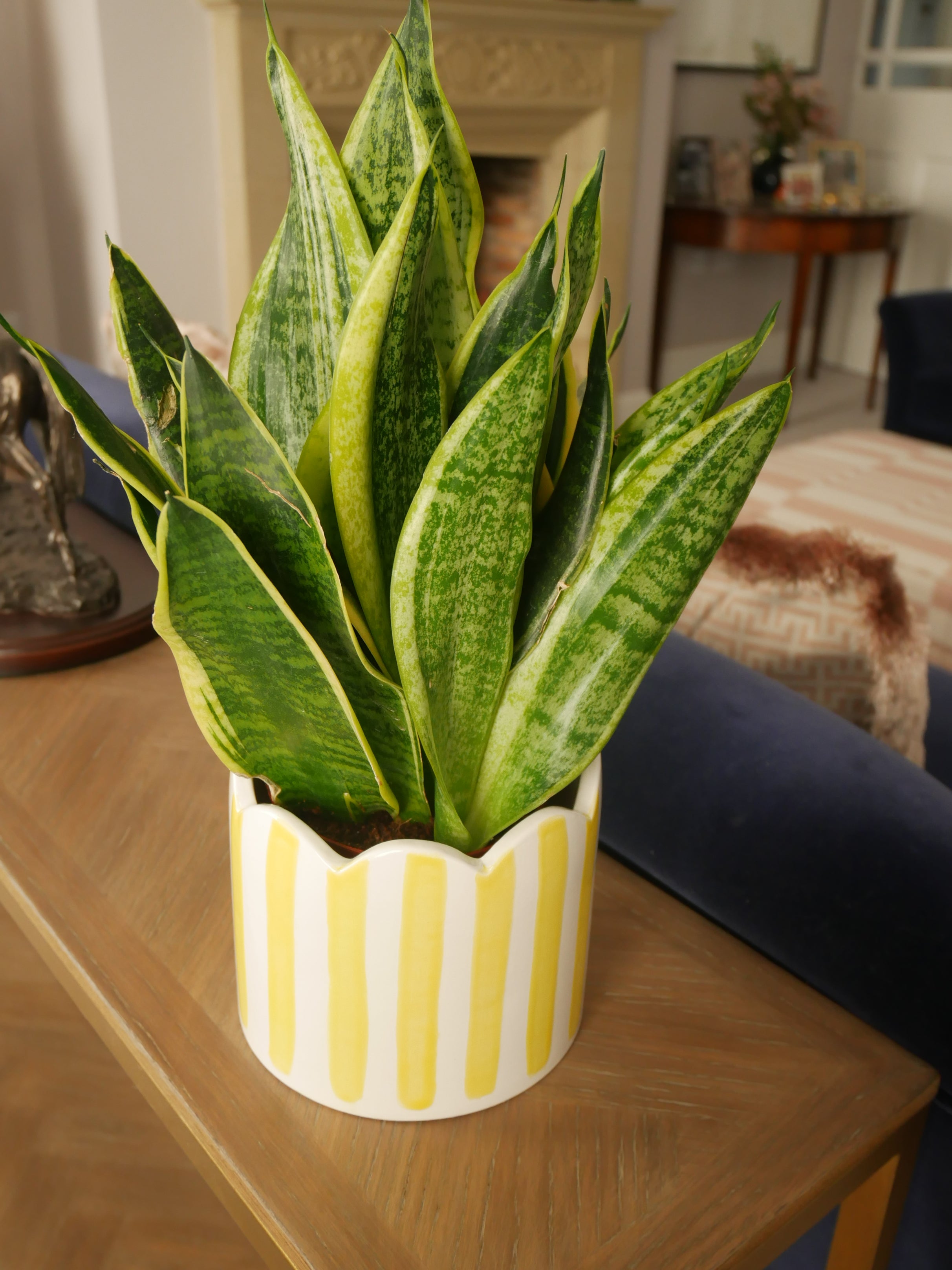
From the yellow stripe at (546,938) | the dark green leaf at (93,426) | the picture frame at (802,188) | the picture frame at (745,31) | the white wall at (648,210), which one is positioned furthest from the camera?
the picture frame at (802,188)

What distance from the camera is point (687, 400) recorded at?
18.6 inches

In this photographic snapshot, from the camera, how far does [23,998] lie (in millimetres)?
1246

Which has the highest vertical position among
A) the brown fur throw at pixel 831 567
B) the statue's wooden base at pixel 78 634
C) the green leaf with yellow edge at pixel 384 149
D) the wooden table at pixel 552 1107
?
the green leaf with yellow edge at pixel 384 149

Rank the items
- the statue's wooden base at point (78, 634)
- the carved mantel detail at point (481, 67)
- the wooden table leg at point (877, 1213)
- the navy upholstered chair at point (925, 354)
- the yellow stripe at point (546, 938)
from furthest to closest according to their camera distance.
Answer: the navy upholstered chair at point (925, 354)
the carved mantel detail at point (481, 67)
the statue's wooden base at point (78, 634)
the wooden table leg at point (877, 1213)
the yellow stripe at point (546, 938)

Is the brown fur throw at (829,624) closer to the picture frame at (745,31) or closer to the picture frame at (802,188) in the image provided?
the picture frame at (802,188)

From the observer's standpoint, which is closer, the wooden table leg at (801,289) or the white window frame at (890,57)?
the wooden table leg at (801,289)

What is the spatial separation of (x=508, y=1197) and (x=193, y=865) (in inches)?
12.6

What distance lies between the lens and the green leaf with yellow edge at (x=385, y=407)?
0.38 meters

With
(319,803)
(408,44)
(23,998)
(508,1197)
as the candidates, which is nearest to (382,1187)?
(508,1197)

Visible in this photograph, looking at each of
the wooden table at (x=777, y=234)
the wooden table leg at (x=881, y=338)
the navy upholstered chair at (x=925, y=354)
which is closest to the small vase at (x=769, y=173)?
the wooden table at (x=777, y=234)

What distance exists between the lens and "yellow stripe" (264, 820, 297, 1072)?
Answer: 47cm

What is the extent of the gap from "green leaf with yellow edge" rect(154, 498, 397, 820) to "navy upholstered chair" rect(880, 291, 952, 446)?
3.21 metres

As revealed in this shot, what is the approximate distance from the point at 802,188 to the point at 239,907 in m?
4.45

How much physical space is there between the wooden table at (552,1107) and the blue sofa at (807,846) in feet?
0.11
